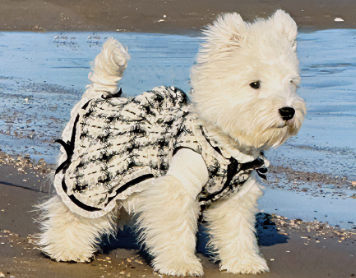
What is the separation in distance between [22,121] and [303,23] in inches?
549

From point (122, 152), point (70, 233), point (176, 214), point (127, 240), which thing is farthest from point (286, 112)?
point (127, 240)

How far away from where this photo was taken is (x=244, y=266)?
4141 mm

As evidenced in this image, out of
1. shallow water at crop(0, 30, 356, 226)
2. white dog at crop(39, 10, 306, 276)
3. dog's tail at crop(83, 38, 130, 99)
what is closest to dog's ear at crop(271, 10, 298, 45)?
white dog at crop(39, 10, 306, 276)

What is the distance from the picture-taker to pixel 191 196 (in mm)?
3852

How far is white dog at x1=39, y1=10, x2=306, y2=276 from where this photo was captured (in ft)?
12.1

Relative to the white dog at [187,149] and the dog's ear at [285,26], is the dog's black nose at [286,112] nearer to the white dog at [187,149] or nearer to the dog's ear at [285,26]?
the white dog at [187,149]

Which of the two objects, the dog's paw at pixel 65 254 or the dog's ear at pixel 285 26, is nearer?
the dog's ear at pixel 285 26

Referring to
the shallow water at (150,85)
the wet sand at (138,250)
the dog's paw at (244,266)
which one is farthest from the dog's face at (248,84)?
the shallow water at (150,85)

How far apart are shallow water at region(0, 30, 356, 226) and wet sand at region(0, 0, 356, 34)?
3.55ft

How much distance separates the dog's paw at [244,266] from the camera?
4.14m

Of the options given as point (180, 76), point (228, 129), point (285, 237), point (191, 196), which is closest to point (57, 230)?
point (191, 196)

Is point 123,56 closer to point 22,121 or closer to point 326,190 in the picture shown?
point 326,190

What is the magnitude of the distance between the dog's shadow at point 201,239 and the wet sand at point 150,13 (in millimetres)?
14907

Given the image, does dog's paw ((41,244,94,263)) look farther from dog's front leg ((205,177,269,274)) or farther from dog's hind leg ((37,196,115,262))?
dog's front leg ((205,177,269,274))
